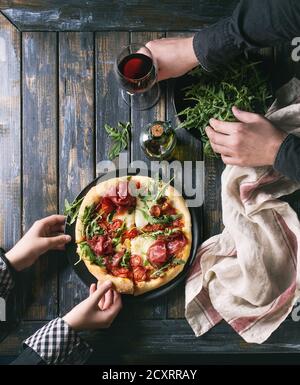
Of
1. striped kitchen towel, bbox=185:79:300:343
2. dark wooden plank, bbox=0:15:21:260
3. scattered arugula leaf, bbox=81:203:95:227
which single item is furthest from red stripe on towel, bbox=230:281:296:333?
A: dark wooden plank, bbox=0:15:21:260

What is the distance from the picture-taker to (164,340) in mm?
1658

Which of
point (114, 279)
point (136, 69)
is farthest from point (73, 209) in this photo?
point (136, 69)

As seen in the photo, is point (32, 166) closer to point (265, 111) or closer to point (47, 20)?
point (47, 20)

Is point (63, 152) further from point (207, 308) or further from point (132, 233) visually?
point (207, 308)

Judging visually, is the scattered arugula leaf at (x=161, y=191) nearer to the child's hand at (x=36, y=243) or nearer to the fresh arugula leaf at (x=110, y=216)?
the fresh arugula leaf at (x=110, y=216)

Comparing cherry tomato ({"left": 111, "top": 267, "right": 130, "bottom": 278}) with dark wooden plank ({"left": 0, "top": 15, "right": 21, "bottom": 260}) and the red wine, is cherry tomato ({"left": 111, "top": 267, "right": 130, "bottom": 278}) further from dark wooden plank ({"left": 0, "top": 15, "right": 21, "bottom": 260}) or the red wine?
the red wine

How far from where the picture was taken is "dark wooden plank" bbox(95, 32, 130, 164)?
1.68 metres

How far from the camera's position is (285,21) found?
1.41 m

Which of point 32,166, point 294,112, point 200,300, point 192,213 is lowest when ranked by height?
point 200,300

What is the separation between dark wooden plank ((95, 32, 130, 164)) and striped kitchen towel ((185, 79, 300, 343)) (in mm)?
418

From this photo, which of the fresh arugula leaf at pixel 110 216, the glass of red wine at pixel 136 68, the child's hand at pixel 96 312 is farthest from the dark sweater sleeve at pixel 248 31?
the child's hand at pixel 96 312

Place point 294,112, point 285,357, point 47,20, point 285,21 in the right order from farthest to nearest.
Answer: point 285,357 < point 47,20 < point 294,112 < point 285,21

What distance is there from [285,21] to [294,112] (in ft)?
0.93
